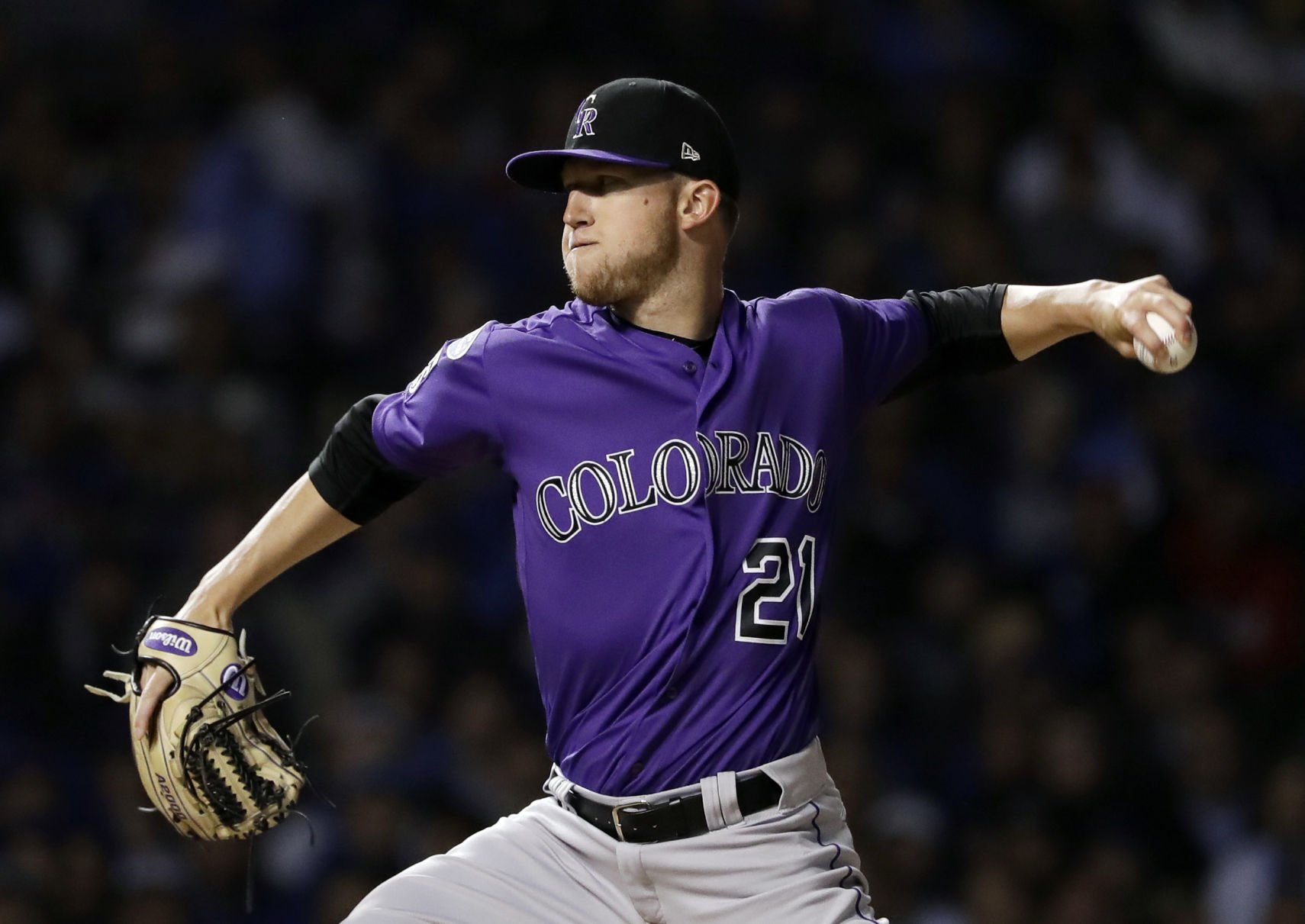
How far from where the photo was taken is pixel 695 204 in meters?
3.17

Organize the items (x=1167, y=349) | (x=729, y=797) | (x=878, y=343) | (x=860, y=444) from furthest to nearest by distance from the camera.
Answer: (x=860, y=444) < (x=878, y=343) < (x=729, y=797) < (x=1167, y=349)

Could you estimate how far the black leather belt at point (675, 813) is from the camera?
115 inches

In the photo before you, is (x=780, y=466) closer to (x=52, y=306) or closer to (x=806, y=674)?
(x=806, y=674)

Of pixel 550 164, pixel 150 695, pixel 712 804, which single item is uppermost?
pixel 550 164

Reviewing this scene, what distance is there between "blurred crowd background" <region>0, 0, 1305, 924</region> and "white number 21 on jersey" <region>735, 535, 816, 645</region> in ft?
8.68

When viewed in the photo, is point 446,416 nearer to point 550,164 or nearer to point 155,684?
point 550,164

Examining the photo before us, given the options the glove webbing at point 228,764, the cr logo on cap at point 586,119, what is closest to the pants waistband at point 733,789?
the glove webbing at point 228,764

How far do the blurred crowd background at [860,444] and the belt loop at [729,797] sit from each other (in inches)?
102

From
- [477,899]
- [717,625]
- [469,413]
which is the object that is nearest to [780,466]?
[717,625]

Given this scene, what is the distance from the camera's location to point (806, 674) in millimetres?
3080

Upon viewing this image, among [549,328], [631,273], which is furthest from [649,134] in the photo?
[549,328]

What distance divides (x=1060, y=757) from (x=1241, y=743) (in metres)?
0.74

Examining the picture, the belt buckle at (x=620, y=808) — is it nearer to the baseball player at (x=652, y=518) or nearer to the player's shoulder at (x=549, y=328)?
the baseball player at (x=652, y=518)

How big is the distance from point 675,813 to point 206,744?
834mm
